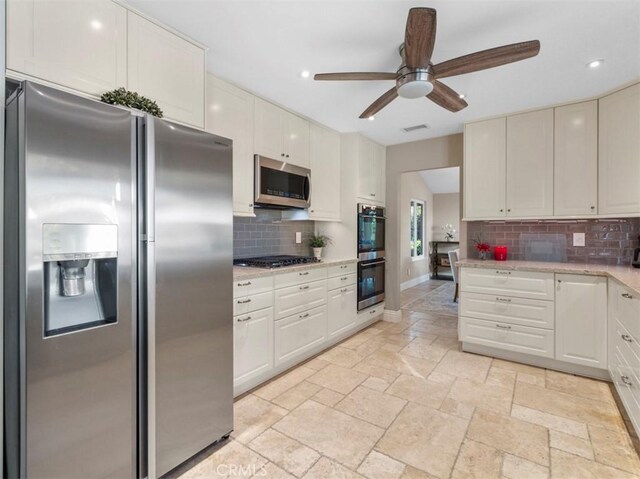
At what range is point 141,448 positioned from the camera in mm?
1455

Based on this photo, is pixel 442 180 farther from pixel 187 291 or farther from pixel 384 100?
pixel 187 291

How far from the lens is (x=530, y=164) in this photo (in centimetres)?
313

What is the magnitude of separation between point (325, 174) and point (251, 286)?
5.88ft

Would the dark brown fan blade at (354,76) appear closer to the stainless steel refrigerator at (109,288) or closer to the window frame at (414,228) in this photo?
the stainless steel refrigerator at (109,288)

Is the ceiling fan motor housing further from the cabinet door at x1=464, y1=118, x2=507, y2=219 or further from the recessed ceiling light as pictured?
the cabinet door at x1=464, y1=118, x2=507, y2=219

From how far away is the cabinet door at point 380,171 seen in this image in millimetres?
4152

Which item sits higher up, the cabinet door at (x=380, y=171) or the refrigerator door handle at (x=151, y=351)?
the cabinet door at (x=380, y=171)

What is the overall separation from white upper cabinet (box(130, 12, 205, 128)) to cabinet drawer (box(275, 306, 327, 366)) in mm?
1714

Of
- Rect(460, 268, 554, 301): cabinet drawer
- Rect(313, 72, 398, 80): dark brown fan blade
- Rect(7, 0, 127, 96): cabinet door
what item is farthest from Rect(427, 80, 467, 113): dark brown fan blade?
Rect(7, 0, 127, 96): cabinet door

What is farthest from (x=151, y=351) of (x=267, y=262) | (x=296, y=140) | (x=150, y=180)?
(x=296, y=140)

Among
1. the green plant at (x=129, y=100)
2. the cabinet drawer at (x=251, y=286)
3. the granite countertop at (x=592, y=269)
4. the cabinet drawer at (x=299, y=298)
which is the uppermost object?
the green plant at (x=129, y=100)

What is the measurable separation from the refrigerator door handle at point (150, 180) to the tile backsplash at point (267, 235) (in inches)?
58.1

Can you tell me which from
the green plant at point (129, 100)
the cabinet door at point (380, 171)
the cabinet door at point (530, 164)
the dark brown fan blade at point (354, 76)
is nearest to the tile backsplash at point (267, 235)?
the cabinet door at point (380, 171)

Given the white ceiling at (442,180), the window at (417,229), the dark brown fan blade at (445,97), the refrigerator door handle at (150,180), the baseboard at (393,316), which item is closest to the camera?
the refrigerator door handle at (150,180)
